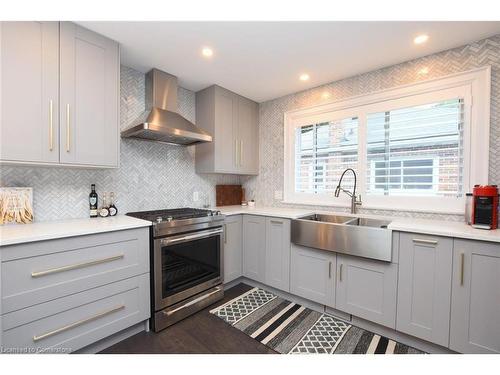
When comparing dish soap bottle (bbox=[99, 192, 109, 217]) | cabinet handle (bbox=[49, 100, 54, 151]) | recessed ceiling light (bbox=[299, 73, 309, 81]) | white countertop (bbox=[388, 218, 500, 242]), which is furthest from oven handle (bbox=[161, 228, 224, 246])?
recessed ceiling light (bbox=[299, 73, 309, 81])

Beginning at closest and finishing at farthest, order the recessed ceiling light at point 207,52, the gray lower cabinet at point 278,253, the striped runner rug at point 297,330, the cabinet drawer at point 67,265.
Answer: the cabinet drawer at point 67,265 → the striped runner rug at point 297,330 → the recessed ceiling light at point 207,52 → the gray lower cabinet at point 278,253

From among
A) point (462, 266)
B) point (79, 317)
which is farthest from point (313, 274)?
point (79, 317)

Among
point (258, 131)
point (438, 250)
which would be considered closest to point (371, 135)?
point (438, 250)

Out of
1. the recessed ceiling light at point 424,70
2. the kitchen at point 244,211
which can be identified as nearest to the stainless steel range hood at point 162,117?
the kitchen at point 244,211

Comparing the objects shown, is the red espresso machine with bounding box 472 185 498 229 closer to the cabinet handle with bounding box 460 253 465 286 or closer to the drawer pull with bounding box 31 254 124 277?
the cabinet handle with bounding box 460 253 465 286

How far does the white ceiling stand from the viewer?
62.4 inches

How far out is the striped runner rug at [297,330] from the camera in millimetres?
1576

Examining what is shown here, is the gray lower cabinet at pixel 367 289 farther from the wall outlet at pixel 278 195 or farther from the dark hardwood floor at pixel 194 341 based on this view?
the wall outlet at pixel 278 195

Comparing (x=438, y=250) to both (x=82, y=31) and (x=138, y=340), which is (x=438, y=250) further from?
(x=82, y=31)

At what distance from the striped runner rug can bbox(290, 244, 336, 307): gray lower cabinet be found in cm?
16

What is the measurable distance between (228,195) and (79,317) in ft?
6.70

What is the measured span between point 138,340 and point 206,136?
182 cm

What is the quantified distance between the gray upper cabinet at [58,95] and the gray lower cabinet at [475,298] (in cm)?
256

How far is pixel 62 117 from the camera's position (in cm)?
152
